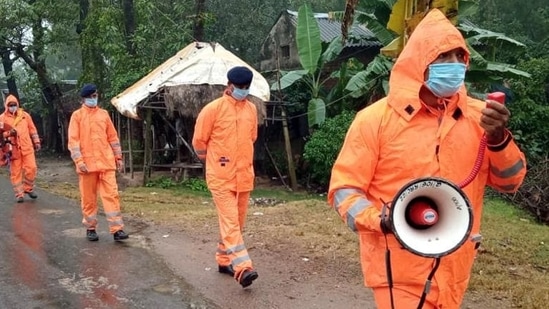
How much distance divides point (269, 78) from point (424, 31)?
53.1 ft

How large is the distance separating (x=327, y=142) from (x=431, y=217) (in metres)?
11.9

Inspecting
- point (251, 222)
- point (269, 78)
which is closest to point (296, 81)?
point (269, 78)

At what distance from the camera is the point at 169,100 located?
Result: 14.6m

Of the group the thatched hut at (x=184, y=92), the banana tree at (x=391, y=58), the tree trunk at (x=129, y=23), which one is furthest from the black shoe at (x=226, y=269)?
the tree trunk at (x=129, y=23)

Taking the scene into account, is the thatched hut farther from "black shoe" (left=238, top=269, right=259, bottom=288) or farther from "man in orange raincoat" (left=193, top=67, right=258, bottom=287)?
"black shoe" (left=238, top=269, right=259, bottom=288)

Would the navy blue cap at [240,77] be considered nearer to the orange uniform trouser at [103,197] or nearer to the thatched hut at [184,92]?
the orange uniform trouser at [103,197]

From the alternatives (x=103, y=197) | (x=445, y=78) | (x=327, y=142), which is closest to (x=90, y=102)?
(x=103, y=197)

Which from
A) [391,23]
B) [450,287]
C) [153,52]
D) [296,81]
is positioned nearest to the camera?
[450,287]

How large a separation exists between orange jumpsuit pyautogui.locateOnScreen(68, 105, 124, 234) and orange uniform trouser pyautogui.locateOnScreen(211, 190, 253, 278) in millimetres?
2218

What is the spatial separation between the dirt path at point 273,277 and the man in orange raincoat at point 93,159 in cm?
68

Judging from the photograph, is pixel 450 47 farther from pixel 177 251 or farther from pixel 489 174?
pixel 177 251

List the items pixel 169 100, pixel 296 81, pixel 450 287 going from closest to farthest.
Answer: pixel 450 287 < pixel 169 100 < pixel 296 81

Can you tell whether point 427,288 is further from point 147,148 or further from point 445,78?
point 147,148

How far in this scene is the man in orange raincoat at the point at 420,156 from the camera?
9.14 ft
